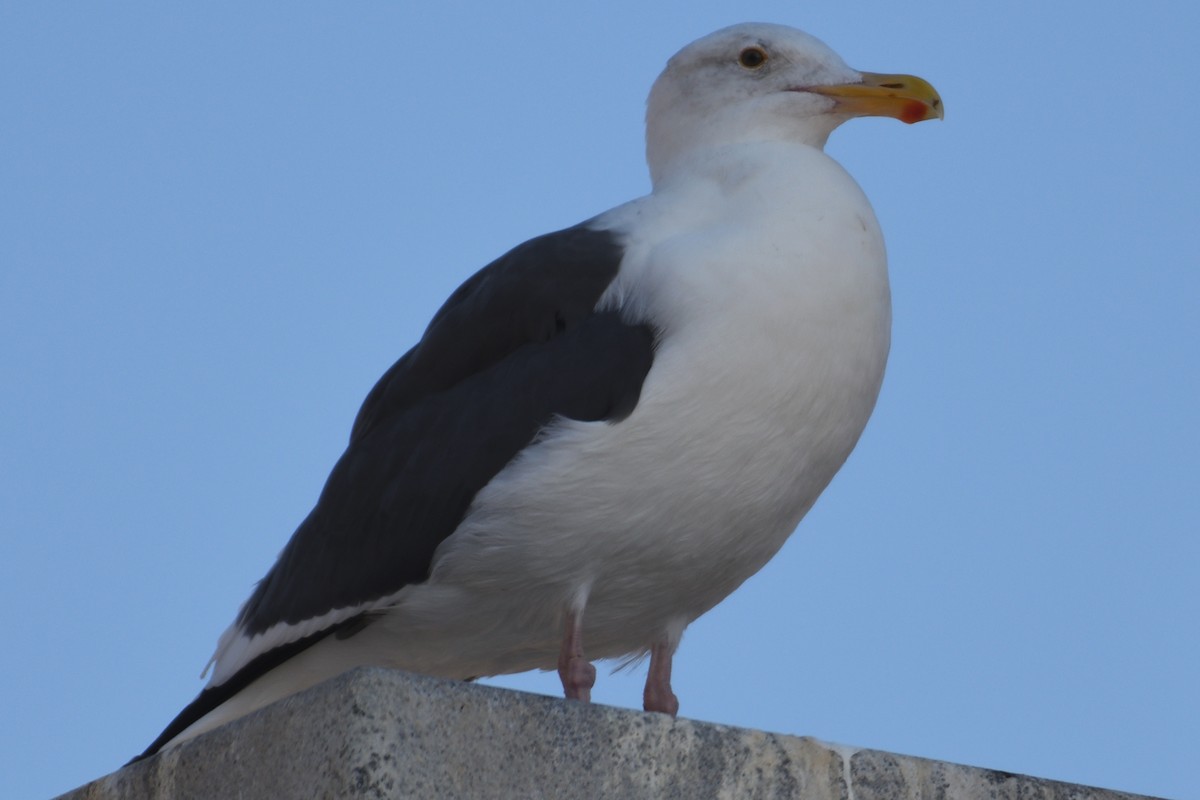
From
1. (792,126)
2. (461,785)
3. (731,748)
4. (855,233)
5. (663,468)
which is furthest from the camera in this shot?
(792,126)

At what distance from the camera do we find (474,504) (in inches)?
199

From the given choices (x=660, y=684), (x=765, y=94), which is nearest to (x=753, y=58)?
(x=765, y=94)

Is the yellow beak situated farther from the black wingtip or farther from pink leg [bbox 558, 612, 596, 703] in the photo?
the black wingtip

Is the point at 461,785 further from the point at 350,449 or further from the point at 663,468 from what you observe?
the point at 350,449

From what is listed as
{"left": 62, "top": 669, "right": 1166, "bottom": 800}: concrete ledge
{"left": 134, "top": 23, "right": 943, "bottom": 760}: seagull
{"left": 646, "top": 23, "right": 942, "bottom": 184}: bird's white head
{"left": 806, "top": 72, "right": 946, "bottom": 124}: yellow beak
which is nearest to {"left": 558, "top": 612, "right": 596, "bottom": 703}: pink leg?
{"left": 134, "top": 23, "right": 943, "bottom": 760}: seagull

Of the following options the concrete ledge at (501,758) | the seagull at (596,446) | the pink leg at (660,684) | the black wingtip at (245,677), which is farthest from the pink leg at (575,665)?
the concrete ledge at (501,758)

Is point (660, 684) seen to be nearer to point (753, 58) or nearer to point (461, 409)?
point (461, 409)

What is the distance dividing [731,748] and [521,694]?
19.6 inches

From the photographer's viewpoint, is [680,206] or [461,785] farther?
[680,206]

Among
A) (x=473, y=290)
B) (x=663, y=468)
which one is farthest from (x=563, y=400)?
(x=473, y=290)

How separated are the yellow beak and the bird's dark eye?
22cm

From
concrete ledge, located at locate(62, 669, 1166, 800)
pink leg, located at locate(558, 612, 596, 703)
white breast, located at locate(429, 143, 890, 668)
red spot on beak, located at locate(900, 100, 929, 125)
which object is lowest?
concrete ledge, located at locate(62, 669, 1166, 800)

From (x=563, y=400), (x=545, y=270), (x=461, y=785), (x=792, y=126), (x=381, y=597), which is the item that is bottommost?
(x=461, y=785)

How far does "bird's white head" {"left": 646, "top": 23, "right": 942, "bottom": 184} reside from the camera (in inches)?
240
